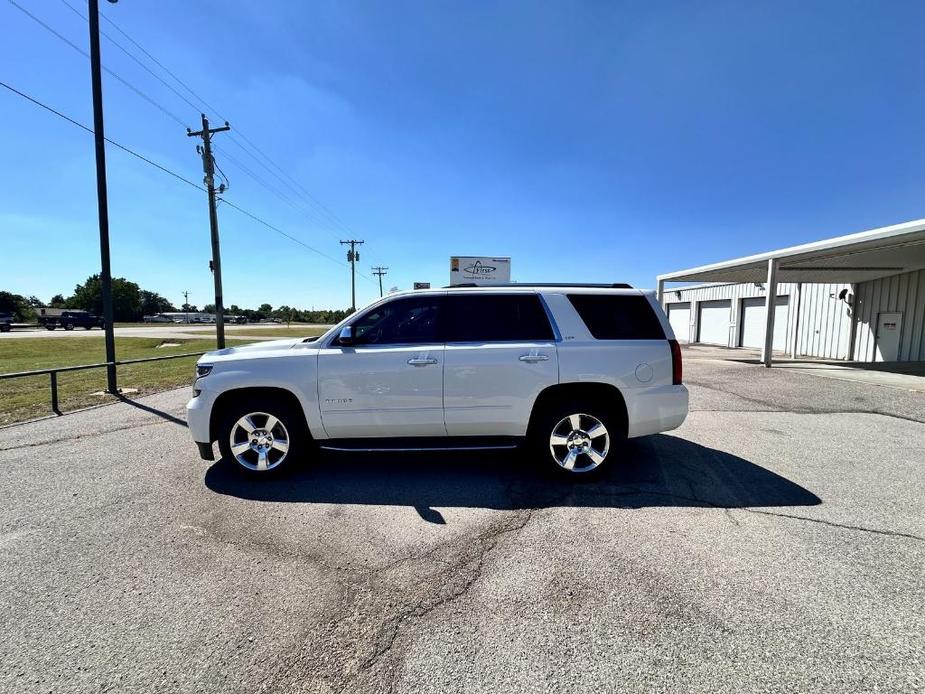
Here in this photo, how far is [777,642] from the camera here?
1.98 m

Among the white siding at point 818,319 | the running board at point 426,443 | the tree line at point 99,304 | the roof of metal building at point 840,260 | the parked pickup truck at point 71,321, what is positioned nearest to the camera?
the running board at point 426,443

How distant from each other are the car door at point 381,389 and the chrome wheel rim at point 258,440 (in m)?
0.50

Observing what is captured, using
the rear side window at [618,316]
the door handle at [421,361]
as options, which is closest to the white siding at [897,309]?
the rear side window at [618,316]

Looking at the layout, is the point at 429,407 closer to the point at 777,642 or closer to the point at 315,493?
the point at 315,493

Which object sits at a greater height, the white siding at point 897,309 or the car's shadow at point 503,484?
the white siding at point 897,309

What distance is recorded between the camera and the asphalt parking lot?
1.85 m

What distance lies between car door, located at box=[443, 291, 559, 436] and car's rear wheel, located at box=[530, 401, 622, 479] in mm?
239

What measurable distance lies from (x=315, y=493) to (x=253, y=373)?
131 centimetres

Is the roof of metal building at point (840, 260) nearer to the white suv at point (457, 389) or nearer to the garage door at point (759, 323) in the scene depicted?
the garage door at point (759, 323)

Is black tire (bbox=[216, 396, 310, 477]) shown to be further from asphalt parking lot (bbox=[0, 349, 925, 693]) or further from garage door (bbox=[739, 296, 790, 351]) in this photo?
garage door (bbox=[739, 296, 790, 351])

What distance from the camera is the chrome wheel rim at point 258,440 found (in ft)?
12.9

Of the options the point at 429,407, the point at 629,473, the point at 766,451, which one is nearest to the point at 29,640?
the point at 429,407

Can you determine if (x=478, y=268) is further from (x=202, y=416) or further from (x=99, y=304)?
(x=99, y=304)

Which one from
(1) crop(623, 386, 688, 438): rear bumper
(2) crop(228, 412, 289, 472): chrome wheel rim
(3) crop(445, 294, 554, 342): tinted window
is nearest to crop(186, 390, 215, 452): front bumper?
(2) crop(228, 412, 289, 472): chrome wheel rim
